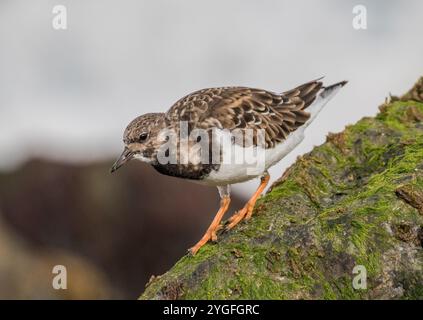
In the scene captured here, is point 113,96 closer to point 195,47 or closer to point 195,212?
point 195,47

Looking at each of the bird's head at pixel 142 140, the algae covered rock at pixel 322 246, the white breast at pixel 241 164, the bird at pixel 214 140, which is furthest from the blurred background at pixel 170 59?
the bird's head at pixel 142 140

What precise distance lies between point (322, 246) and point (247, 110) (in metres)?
1.93

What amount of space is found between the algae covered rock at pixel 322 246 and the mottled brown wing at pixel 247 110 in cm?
60

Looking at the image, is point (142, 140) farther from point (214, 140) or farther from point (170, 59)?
point (170, 59)

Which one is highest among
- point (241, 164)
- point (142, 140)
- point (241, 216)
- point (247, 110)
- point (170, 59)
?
point (247, 110)

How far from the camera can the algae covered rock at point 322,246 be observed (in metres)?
5.08

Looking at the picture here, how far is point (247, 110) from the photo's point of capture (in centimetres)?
679

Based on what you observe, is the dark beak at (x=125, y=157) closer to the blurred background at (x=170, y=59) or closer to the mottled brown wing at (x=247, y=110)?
the mottled brown wing at (x=247, y=110)

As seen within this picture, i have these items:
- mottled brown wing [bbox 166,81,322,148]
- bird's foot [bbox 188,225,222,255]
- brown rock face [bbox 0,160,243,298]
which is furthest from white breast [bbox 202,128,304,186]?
brown rock face [bbox 0,160,243,298]

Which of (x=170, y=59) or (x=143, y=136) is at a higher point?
(x=143, y=136)

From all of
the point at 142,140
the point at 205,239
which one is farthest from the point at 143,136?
the point at 205,239

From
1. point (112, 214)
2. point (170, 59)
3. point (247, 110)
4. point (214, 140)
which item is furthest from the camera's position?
point (170, 59)

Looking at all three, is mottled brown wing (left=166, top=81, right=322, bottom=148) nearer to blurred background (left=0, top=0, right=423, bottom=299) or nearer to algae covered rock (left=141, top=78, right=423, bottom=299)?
algae covered rock (left=141, top=78, right=423, bottom=299)
